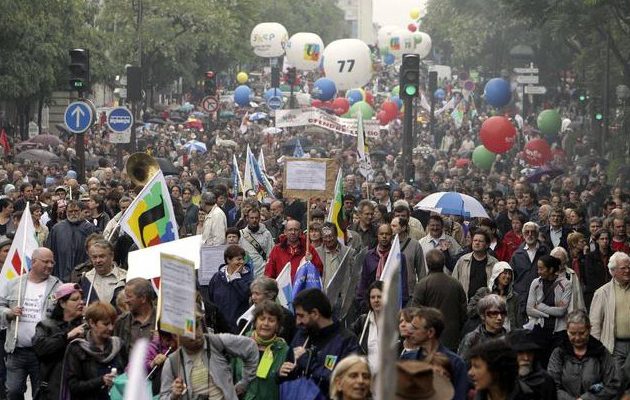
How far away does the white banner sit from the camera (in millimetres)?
36625

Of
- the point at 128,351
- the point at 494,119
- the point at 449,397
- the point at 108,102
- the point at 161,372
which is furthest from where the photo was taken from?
the point at 108,102

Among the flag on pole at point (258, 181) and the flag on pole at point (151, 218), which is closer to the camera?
the flag on pole at point (151, 218)

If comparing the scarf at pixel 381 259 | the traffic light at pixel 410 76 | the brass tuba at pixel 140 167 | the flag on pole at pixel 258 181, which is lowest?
the flag on pole at pixel 258 181

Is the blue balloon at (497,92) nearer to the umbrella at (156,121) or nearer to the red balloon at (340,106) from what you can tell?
the red balloon at (340,106)

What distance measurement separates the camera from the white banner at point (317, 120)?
120 feet

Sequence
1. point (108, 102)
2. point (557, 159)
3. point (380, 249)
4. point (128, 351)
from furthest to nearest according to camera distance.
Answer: point (108, 102), point (557, 159), point (380, 249), point (128, 351)

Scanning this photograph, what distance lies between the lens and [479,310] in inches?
440

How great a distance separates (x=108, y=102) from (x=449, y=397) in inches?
3256

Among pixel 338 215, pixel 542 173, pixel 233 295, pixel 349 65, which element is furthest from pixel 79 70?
pixel 349 65

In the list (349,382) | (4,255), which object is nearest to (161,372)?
(349,382)

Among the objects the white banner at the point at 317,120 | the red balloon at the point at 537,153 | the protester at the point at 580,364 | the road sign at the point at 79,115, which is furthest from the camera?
the red balloon at the point at 537,153

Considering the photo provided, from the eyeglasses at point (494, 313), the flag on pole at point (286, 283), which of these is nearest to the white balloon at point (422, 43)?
the flag on pole at point (286, 283)

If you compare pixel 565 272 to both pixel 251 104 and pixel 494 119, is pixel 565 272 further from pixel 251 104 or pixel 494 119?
pixel 251 104

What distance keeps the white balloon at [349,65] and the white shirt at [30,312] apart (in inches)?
2071
